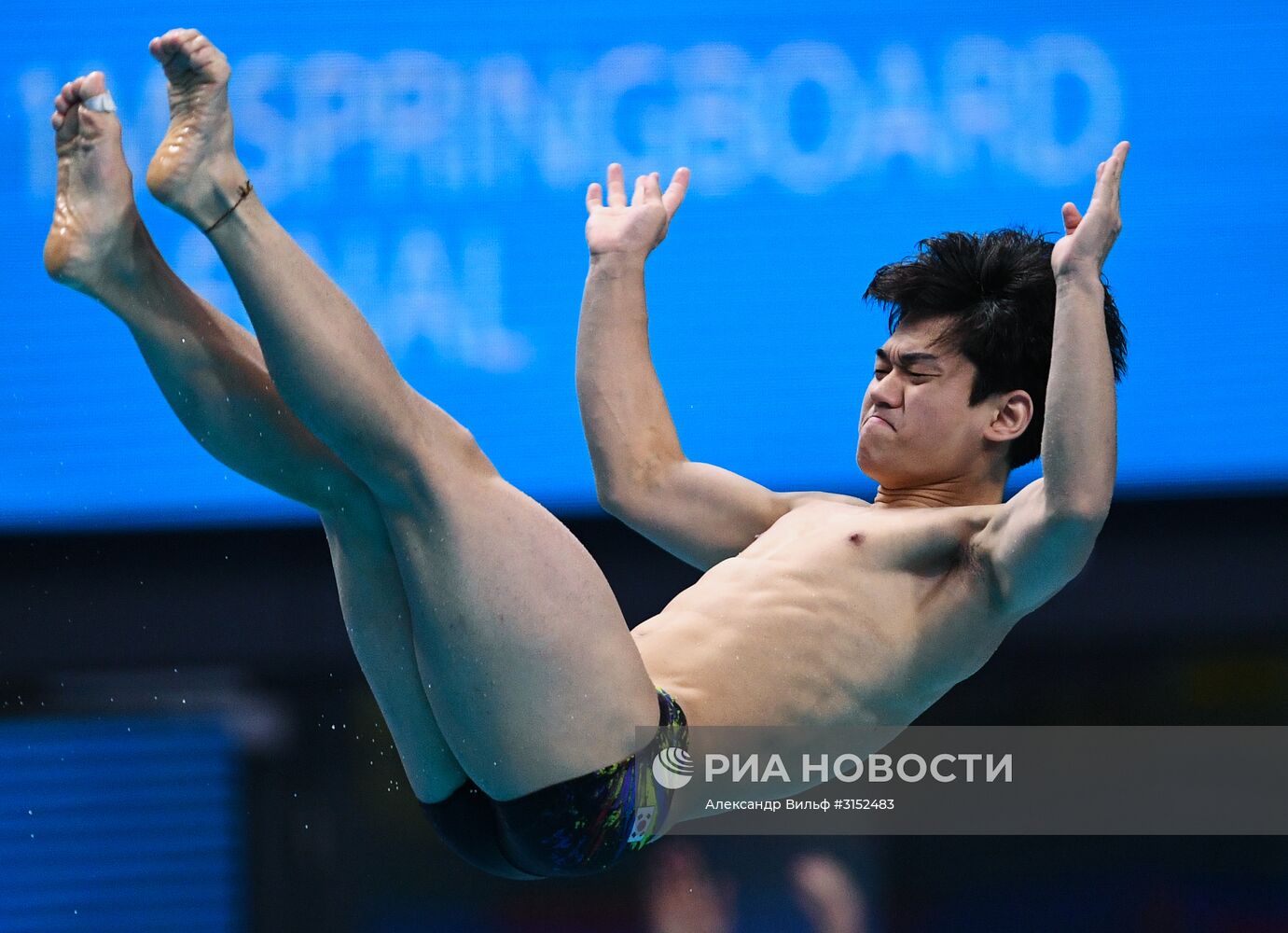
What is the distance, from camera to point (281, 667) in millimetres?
3701

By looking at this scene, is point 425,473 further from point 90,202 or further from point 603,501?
point 603,501

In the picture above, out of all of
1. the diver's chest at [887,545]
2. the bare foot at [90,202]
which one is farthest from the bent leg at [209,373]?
the diver's chest at [887,545]

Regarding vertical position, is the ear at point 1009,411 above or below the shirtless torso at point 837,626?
above

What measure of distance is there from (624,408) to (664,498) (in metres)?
0.17

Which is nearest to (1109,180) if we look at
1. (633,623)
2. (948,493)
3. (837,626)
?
(948,493)

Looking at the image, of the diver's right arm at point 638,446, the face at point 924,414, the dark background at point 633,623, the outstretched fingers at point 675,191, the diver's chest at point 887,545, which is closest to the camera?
the diver's chest at point 887,545

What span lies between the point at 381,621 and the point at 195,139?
63 centimetres

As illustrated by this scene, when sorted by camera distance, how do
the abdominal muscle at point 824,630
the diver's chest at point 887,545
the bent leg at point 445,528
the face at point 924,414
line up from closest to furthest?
1. the bent leg at point 445,528
2. the abdominal muscle at point 824,630
3. the diver's chest at point 887,545
4. the face at point 924,414

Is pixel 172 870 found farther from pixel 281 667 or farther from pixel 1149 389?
pixel 1149 389

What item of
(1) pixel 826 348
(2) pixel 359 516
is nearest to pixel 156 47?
(2) pixel 359 516

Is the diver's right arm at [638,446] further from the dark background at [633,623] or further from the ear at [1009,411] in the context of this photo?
the dark background at [633,623]

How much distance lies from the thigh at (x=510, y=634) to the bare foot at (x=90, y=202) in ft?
1.42

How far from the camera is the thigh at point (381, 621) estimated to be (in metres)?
1.92

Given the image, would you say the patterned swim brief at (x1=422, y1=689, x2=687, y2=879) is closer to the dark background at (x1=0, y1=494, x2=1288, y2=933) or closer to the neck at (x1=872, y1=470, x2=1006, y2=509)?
the neck at (x1=872, y1=470, x2=1006, y2=509)
